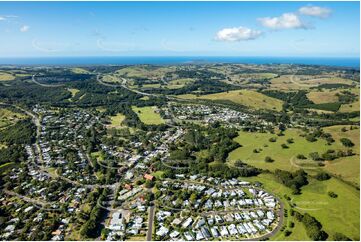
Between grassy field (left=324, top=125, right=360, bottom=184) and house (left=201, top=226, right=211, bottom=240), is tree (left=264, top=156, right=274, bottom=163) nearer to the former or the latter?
grassy field (left=324, top=125, right=360, bottom=184)

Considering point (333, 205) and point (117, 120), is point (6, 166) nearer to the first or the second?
point (117, 120)

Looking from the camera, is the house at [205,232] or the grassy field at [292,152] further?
the grassy field at [292,152]

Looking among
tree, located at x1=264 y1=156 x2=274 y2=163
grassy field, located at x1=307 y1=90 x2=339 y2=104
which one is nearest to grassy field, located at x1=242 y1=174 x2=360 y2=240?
tree, located at x1=264 y1=156 x2=274 y2=163

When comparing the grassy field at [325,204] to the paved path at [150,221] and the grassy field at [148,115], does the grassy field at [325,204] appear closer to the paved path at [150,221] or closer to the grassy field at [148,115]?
the paved path at [150,221]

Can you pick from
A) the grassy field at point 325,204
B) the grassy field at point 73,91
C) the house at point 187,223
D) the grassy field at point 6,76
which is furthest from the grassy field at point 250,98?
the grassy field at point 6,76

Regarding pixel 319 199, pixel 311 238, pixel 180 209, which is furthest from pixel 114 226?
pixel 319 199

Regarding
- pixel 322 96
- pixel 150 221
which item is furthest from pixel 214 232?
pixel 322 96

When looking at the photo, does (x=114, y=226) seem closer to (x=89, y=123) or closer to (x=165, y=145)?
(x=165, y=145)

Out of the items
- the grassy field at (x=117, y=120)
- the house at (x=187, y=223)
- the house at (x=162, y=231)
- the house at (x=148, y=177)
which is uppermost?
the grassy field at (x=117, y=120)
